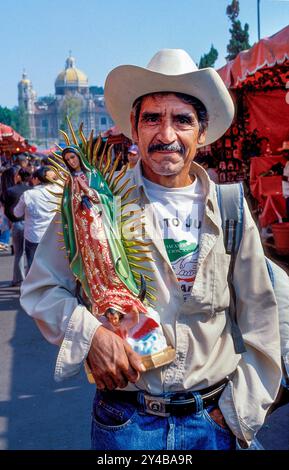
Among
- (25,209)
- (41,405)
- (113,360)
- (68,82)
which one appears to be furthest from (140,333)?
(68,82)

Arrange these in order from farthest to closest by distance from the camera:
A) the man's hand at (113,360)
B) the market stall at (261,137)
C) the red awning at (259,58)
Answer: the market stall at (261,137), the red awning at (259,58), the man's hand at (113,360)

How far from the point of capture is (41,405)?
12.5 feet

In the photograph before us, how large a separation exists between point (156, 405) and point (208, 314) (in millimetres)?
341

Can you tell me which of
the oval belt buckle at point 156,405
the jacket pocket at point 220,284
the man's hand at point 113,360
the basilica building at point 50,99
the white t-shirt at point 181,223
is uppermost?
the basilica building at point 50,99

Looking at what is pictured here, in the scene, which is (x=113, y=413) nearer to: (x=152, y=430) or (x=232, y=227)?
(x=152, y=430)

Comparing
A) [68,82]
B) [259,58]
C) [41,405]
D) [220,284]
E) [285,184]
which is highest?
[68,82]

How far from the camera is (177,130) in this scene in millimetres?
1730

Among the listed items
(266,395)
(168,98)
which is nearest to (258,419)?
(266,395)

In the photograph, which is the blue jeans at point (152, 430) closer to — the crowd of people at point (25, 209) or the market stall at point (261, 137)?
the crowd of people at point (25, 209)

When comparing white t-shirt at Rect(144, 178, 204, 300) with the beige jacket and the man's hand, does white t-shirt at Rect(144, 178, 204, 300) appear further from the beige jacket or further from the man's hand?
the man's hand

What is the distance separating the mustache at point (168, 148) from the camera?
5.60 feet

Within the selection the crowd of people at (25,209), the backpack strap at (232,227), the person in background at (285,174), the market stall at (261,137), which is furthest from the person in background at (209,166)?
the backpack strap at (232,227)
